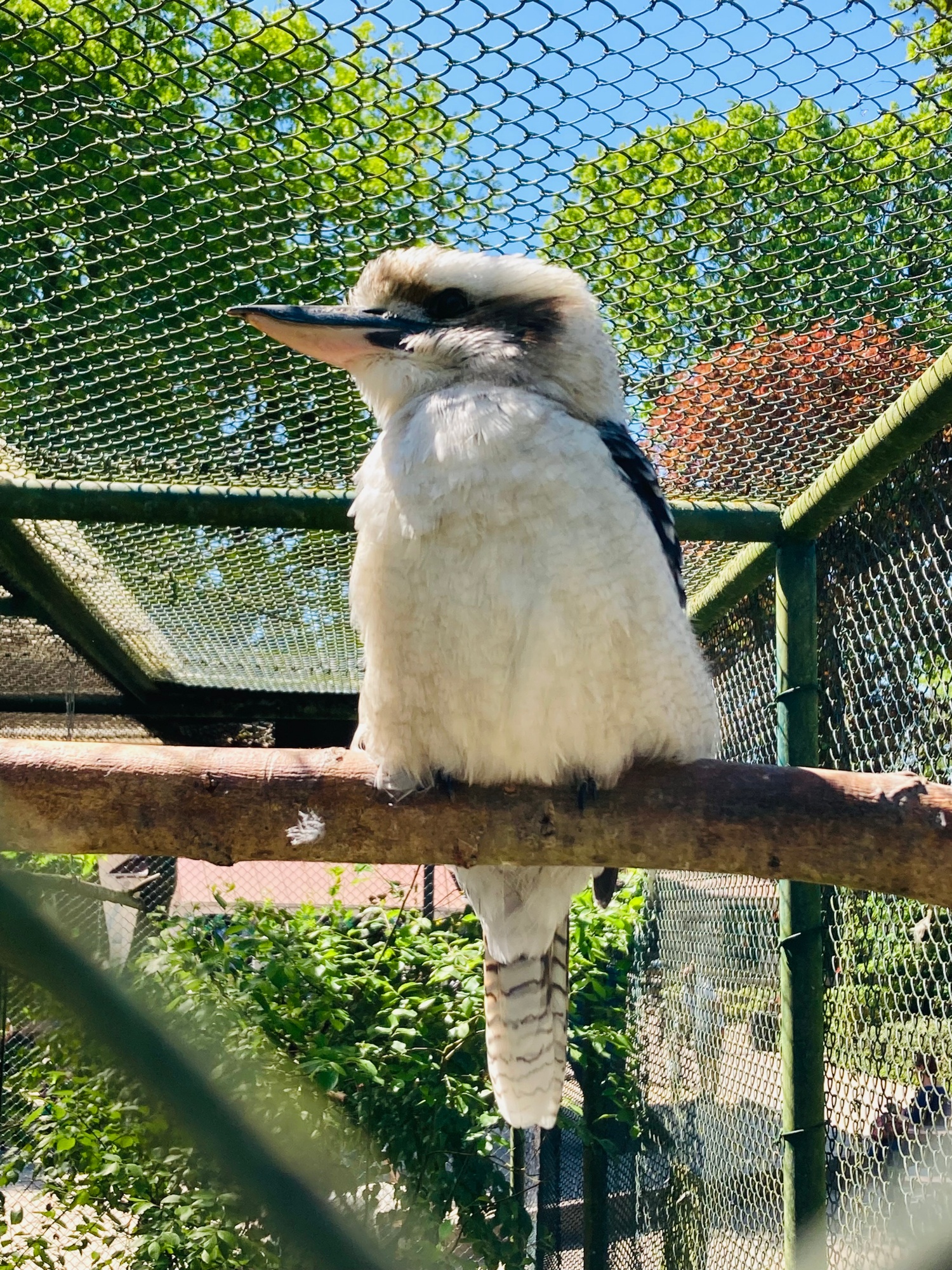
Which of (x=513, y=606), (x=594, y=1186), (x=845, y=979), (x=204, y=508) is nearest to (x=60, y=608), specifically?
(x=204, y=508)

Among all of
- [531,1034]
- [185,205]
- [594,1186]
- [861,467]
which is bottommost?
[594,1186]

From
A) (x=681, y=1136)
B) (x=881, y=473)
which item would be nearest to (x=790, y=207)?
(x=881, y=473)

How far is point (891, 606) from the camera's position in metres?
1.90

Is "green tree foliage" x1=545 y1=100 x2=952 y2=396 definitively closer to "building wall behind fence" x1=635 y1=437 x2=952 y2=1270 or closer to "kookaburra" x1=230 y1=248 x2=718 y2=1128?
"kookaburra" x1=230 y1=248 x2=718 y2=1128

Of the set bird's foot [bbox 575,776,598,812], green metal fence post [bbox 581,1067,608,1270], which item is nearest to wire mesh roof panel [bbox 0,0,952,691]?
bird's foot [bbox 575,776,598,812]

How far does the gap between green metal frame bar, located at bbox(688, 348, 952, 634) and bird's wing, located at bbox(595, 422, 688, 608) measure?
1.46ft

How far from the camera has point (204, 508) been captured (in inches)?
85.5

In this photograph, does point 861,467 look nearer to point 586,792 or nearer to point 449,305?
point 449,305

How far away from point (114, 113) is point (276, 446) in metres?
0.87

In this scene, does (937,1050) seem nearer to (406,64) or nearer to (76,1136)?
(406,64)

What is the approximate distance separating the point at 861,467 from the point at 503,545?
887 mm

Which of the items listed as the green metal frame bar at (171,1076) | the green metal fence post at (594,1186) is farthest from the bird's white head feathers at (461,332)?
the green metal fence post at (594,1186)

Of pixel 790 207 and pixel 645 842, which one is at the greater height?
pixel 790 207

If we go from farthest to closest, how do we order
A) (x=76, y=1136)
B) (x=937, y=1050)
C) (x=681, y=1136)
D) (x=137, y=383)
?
1. (x=681, y=1136)
2. (x=76, y=1136)
3. (x=137, y=383)
4. (x=937, y=1050)
